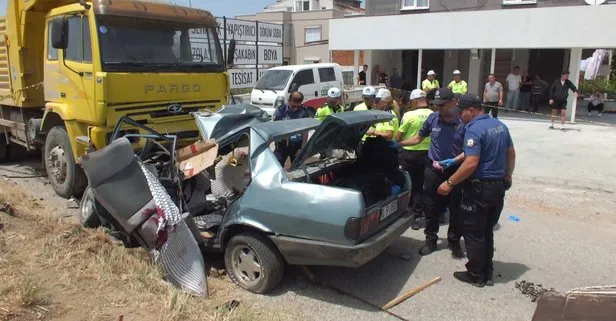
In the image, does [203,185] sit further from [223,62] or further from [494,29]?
[494,29]

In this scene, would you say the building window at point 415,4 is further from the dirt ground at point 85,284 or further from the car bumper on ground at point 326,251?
the dirt ground at point 85,284

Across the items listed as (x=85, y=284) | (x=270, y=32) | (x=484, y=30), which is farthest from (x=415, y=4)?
(x=85, y=284)

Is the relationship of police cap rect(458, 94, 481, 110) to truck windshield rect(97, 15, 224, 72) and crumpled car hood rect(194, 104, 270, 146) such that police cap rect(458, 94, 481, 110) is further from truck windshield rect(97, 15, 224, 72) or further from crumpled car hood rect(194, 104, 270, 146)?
truck windshield rect(97, 15, 224, 72)

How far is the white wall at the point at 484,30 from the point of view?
1545 centimetres

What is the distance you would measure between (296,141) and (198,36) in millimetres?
2274

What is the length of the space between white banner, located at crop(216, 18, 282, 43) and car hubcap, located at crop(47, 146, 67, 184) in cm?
944

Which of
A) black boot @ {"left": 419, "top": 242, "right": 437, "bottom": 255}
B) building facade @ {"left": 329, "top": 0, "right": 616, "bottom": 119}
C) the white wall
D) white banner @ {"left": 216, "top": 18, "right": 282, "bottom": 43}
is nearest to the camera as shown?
black boot @ {"left": 419, "top": 242, "right": 437, "bottom": 255}

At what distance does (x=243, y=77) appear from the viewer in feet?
58.5

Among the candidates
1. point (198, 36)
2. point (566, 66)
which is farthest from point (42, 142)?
point (566, 66)

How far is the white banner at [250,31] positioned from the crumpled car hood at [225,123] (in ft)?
35.8

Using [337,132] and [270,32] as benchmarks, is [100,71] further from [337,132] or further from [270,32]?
[270,32]

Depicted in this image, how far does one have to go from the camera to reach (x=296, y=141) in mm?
6684

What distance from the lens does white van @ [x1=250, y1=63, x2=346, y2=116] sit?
14.5 meters

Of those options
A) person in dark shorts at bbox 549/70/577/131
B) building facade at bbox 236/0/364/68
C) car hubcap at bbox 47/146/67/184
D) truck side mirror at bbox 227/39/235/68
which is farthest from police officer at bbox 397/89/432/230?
building facade at bbox 236/0/364/68
